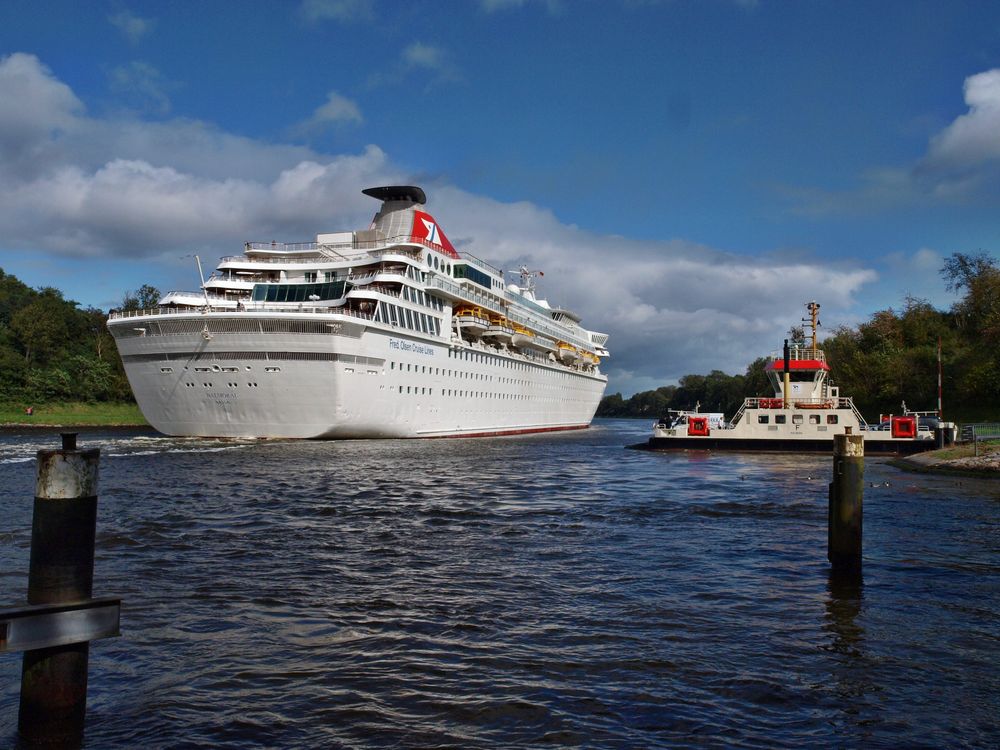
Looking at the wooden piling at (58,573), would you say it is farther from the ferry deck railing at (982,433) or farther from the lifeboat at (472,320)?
the lifeboat at (472,320)

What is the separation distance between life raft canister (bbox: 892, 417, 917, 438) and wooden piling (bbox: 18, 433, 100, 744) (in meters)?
45.0

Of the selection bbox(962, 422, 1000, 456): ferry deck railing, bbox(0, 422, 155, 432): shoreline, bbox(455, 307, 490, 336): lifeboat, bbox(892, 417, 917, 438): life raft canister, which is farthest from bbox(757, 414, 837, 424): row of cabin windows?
bbox(0, 422, 155, 432): shoreline

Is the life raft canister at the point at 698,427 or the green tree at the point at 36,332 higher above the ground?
the green tree at the point at 36,332

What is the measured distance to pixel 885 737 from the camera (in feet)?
18.8

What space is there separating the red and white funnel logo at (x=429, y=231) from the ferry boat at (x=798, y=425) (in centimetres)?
2351

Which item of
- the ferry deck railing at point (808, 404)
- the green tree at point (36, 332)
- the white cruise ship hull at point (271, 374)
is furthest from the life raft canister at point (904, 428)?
the green tree at point (36, 332)

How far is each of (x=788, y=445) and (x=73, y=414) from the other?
6656 cm

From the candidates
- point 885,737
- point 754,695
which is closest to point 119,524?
point 754,695

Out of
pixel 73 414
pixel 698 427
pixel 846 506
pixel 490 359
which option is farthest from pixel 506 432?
pixel 846 506

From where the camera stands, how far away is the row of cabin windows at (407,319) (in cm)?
4275

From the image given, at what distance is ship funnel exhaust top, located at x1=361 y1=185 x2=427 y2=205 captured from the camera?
58.5 meters

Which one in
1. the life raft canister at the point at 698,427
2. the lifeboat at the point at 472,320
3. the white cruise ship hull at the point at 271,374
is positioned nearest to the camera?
the white cruise ship hull at the point at 271,374

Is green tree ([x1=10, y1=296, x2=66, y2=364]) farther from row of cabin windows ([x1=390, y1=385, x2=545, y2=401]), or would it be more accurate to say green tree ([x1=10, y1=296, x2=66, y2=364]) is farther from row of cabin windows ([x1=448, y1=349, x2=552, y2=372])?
row of cabin windows ([x1=390, y1=385, x2=545, y2=401])

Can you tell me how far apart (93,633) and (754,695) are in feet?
18.2
